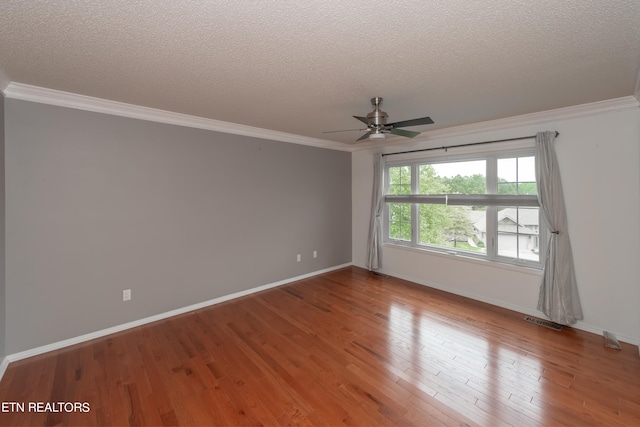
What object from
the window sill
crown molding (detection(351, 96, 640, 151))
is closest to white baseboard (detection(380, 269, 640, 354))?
the window sill

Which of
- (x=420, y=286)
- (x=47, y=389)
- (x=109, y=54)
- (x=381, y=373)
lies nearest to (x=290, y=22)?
(x=109, y=54)

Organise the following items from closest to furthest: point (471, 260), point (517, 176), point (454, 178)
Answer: point (517, 176) → point (471, 260) → point (454, 178)

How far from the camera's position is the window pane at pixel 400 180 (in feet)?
15.8

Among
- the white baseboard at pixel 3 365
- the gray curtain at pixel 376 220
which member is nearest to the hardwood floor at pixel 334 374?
the white baseboard at pixel 3 365

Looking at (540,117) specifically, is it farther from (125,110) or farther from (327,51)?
(125,110)

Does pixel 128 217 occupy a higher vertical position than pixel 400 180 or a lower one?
lower

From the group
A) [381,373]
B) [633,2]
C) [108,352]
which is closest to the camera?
[633,2]

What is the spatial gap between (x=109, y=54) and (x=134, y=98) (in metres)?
0.96

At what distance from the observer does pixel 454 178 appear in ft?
13.9

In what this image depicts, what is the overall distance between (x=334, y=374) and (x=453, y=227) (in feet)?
10.1

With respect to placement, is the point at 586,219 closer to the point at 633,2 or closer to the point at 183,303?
the point at 633,2

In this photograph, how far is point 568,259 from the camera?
313cm

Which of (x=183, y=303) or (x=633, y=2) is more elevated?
(x=633, y=2)

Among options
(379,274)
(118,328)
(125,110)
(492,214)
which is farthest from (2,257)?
(492,214)
